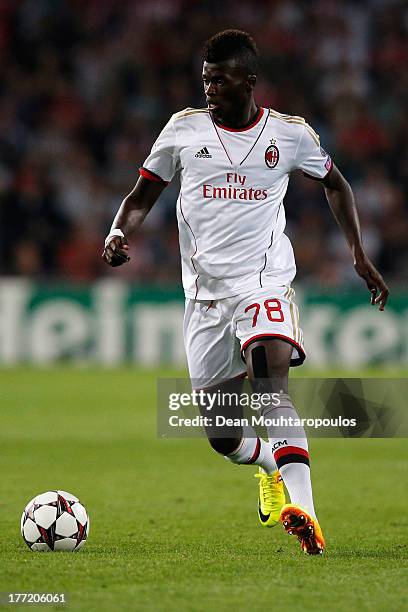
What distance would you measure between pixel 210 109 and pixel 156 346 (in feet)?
33.3

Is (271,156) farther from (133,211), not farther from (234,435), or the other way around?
(234,435)

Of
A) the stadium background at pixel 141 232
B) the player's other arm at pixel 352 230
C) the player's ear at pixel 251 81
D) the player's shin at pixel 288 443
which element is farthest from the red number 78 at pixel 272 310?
the stadium background at pixel 141 232

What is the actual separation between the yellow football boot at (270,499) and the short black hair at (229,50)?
2180mm

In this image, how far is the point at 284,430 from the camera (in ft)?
18.0

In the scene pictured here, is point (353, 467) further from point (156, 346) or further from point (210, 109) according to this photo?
point (156, 346)

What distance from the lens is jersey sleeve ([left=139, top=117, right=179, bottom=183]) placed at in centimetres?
595

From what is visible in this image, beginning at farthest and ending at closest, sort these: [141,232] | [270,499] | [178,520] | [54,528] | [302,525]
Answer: [141,232]
[178,520]
[270,499]
[54,528]
[302,525]

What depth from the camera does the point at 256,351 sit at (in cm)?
557

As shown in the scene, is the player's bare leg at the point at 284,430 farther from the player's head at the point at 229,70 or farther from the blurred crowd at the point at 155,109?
the blurred crowd at the point at 155,109

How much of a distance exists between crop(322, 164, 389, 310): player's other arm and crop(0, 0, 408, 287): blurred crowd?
33.4ft

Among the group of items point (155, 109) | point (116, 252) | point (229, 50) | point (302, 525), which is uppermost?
point (155, 109)

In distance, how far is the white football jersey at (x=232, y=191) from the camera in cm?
586

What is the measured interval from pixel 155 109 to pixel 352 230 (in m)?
12.2

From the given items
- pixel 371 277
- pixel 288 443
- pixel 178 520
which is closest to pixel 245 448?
pixel 178 520
